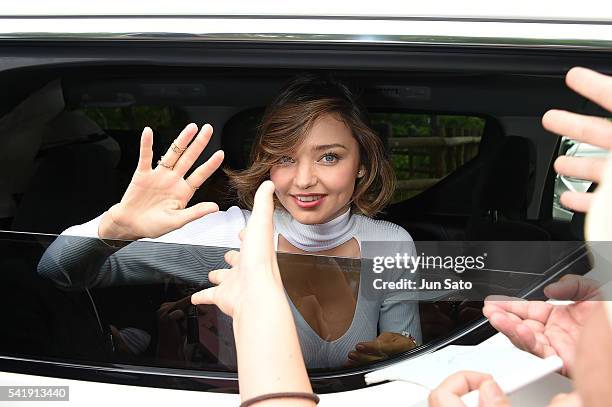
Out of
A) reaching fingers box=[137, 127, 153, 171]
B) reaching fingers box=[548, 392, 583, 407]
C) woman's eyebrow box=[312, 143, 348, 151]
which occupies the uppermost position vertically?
woman's eyebrow box=[312, 143, 348, 151]

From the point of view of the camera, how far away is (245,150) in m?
2.03

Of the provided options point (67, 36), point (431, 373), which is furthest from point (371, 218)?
point (67, 36)

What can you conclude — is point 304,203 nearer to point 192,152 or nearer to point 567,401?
point 192,152

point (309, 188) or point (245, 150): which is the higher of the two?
point (245, 150)

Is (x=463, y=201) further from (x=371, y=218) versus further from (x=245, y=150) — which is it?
(x=245, y=150)

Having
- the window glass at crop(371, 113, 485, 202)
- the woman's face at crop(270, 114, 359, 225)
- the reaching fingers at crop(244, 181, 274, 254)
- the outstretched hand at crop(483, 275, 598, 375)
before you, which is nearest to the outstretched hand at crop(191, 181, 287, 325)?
the reaching fingers at crop(244, 181, 274, 254)

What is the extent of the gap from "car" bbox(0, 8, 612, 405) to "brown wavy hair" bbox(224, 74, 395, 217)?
48 millimetres

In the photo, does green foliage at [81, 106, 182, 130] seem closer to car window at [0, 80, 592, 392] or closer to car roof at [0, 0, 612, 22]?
car window at [0, 80, 592, 392]

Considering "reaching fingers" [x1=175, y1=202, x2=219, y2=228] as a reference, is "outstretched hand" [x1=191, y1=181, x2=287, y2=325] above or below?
below

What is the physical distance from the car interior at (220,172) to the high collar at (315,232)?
15 centimetres

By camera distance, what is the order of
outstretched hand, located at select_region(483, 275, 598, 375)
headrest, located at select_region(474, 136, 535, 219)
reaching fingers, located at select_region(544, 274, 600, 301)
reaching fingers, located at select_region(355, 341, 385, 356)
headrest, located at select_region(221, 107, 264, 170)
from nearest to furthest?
outstretched hand, located at select_region(483, 275, 598, 375) < reaching fingers, located at select_region(544, 274, 600, 301) < reaching fingers, located at select_region(355, 341, 385, 356) < headrest, located at select_region(474, 136, 535, 219) < headrest, located at select_region(221, 107, 264, 170)

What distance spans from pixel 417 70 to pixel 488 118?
0.57 metres

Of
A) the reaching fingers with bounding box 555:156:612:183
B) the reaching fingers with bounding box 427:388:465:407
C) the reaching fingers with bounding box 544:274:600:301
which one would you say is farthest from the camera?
the reaching fingers with bounding box 544:274:600:301

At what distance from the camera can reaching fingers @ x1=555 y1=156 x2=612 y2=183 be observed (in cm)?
98
